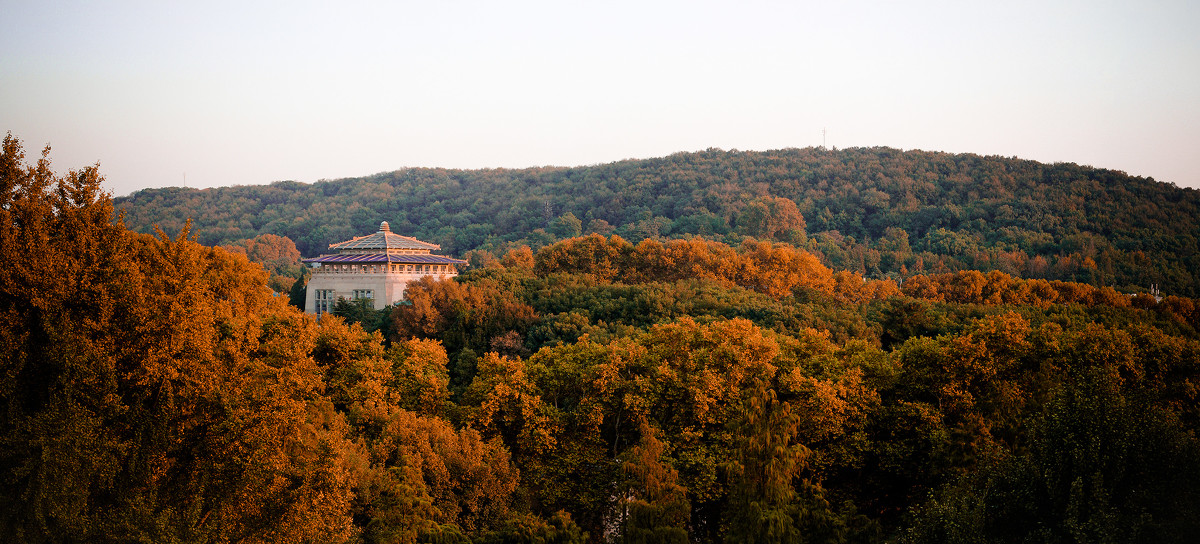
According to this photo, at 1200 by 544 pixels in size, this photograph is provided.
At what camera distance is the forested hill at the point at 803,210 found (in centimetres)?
7500

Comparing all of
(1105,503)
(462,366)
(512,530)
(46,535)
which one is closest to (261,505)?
(46,535)

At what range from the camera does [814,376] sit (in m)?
26.6

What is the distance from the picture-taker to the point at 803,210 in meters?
112

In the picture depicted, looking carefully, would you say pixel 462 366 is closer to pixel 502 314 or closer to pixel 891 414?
pixel 502 314

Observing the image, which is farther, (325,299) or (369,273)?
(325,299)

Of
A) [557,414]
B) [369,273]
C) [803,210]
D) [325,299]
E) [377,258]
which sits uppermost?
[803,210]

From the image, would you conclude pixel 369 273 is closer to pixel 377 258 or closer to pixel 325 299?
pixel 377 258

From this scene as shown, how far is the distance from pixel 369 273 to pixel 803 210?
2789 inches

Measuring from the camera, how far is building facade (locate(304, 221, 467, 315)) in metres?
53.3

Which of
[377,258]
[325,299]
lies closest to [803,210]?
[377,258]

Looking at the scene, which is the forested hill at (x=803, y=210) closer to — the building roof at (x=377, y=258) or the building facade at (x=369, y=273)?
the building facade at (x=369, y=273)

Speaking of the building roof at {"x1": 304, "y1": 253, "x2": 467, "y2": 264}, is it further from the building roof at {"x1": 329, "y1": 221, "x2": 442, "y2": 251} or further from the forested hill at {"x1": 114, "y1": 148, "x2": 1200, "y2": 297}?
the forested hill at {"x1": 114, "y1": 148, "x2": 1200, "y2": 297}

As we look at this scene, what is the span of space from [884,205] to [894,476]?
287 feet

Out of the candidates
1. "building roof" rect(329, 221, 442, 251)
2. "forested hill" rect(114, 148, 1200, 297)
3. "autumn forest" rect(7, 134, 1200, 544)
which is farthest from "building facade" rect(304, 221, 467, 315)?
"forested hill" rect(114, 148, 1200, 297)
